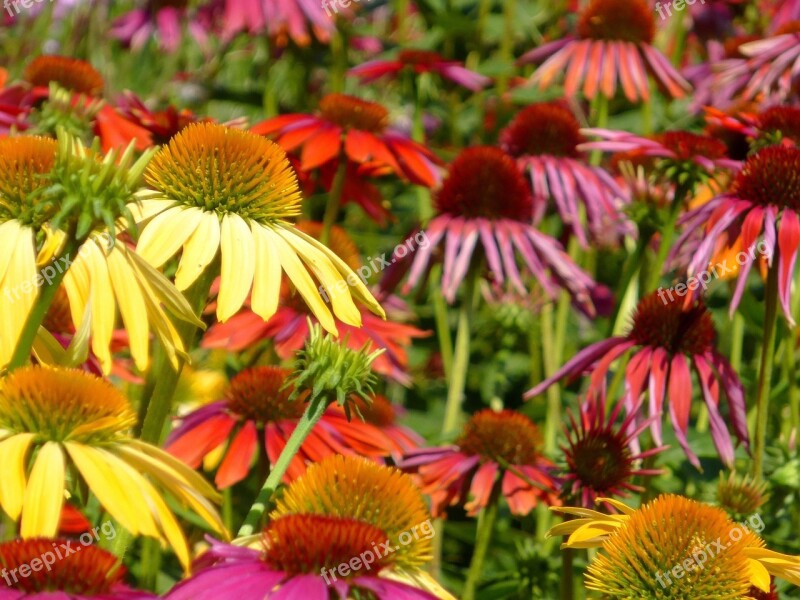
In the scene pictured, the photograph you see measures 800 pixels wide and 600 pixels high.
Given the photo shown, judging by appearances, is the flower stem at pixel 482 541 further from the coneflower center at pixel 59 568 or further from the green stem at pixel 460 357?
the coneflower center at pixel 59 568

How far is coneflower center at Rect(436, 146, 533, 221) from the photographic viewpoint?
2.23 m

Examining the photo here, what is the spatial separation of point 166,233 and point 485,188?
1.08 metres

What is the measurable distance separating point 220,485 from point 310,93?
2360 mm

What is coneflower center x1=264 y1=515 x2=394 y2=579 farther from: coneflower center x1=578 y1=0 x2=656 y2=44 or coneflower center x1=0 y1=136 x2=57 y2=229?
coneflower center x1=578 y1=0 x2=656 y2=44

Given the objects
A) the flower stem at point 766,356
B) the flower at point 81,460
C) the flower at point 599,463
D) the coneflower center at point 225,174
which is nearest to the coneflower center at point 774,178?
the flower stem at point 766,356

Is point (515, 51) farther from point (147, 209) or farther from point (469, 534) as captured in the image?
point (147, 209)

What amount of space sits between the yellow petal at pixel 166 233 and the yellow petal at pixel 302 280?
3.4 inches

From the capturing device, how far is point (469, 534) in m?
2.22

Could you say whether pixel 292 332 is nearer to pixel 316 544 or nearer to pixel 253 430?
pixel 253 430

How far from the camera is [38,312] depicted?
1044 mm

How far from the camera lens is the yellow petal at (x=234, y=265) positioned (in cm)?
113

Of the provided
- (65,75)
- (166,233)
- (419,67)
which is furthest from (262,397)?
(419,67)

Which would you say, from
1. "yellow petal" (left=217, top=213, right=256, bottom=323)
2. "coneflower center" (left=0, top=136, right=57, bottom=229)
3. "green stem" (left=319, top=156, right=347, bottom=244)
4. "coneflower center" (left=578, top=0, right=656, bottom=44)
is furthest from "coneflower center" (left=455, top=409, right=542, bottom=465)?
"coneflower center" (left=578, top=0, right=656, bottom=44)

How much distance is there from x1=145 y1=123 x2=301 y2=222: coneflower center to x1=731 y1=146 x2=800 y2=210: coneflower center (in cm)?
75
